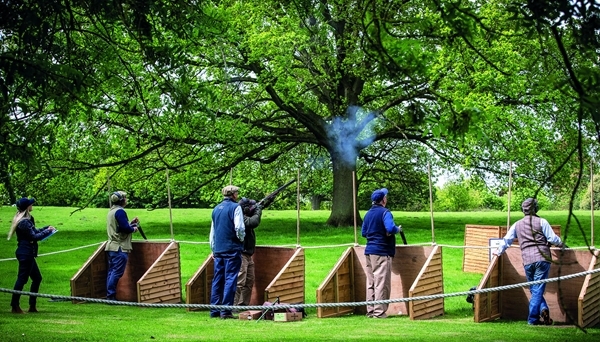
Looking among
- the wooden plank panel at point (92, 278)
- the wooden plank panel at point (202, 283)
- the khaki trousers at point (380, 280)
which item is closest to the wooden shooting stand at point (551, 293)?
the khaki trousers at point (380, 280)

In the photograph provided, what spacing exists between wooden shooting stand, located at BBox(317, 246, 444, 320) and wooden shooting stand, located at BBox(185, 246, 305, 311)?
0.53 m

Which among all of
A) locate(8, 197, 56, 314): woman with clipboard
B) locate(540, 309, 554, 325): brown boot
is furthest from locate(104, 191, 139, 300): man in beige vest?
locate(540, 309, 554, 325): brown boot

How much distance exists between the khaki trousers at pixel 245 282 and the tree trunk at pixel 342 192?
14711mm

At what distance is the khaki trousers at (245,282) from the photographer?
Result: 13.2m

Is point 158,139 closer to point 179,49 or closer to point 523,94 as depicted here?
point 523,94

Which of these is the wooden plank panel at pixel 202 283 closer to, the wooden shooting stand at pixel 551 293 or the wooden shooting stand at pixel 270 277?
the wooden shooting stand at pixel 270 277

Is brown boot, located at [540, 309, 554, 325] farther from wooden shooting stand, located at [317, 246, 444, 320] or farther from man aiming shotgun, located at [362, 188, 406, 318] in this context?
man aiming shotgun, located at [362, 188, 406, 318]

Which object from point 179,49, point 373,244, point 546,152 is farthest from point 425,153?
point 179,49

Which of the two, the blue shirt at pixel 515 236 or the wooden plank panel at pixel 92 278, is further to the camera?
the wooden plank panel at pixel 92 278

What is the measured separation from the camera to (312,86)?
26.9m

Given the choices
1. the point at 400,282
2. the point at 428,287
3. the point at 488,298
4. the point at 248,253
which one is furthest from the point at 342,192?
the point at 488,298

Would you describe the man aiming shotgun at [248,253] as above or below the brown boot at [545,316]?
above

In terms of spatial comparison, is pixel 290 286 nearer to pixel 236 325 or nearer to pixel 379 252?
pixel 379 252

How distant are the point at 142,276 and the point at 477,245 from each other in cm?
692
